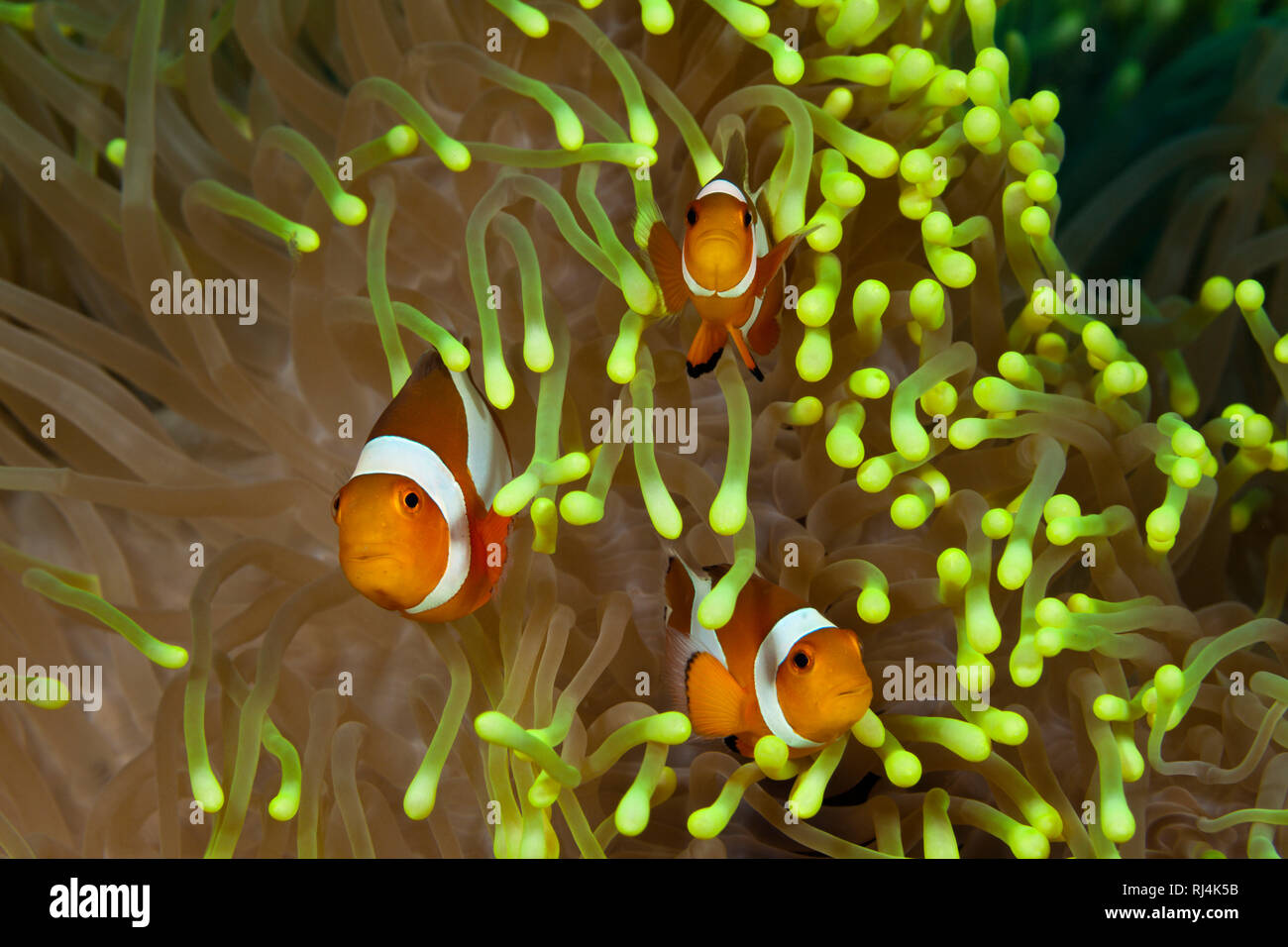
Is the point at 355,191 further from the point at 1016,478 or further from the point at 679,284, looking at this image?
the point at 1016,478

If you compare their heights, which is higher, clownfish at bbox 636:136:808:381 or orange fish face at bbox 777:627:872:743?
clownfish at bbox 636:136:808:381

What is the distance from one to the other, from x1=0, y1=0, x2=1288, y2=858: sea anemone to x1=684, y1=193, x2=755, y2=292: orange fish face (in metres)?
0.05

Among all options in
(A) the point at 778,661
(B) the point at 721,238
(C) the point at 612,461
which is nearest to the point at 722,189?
(B) the point at 721,238

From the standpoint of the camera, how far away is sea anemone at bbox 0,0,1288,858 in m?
0.78

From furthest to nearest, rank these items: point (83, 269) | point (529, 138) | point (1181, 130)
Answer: point (1181, 130) → point (83, 269) → point (529, 138)

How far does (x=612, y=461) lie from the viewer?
78 cm

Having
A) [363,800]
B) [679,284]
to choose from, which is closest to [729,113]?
[679,284]

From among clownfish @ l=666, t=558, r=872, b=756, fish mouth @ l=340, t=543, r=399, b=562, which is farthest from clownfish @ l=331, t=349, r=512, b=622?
clownfish @ l=666, t=558, r=872, b=756

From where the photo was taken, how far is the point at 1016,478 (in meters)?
0.86

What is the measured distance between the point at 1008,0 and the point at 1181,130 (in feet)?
0.90

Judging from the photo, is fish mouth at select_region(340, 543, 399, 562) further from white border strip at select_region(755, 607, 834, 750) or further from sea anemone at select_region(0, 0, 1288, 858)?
white border strip at select_region(755, 607, 834, 750)

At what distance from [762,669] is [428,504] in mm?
265

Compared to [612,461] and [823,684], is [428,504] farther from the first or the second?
[823,684]
